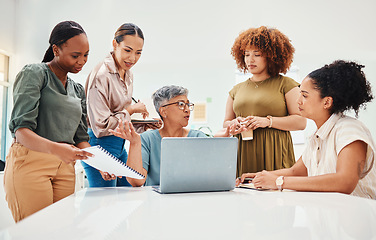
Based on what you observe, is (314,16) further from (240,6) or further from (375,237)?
(375,237)

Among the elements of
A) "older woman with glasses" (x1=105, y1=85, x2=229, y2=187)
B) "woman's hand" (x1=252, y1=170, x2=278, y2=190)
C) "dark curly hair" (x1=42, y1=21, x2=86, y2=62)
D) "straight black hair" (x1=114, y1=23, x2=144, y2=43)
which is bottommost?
"woman's hand" (x1=252, y1=170, x2=278, y2=190)

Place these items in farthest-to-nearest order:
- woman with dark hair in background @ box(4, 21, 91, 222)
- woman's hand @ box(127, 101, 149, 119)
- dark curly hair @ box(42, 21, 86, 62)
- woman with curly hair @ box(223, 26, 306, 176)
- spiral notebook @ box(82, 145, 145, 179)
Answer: woman with curly hair @ box(223, 26, 306, 176) < woman's hand @ box(127, 101, 149, 119) < dark curly hair @ box(42, 21, 86, 62) < woman with dark hair in background @ box(4, 21, 91, 222) < spiral notebook @ box(82, 145, 145, 179)

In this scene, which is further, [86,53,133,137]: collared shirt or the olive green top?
the olive green top

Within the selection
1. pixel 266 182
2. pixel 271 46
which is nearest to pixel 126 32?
pixel 271 46

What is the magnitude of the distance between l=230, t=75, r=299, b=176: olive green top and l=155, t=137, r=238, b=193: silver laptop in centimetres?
88

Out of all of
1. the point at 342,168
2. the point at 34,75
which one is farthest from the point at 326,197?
the point at 34,75

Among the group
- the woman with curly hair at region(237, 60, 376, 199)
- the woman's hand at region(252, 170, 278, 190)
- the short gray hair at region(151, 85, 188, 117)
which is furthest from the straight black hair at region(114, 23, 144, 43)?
the woman's hand at region(252, 170, 278, 190)

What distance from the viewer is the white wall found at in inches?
169

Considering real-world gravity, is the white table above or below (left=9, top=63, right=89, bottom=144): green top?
below

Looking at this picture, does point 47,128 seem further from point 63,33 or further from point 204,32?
point 204,32

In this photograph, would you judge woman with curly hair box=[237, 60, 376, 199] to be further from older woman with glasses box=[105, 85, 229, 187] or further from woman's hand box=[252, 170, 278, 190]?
older woman with glasses box=[105, 85, 229, 187]

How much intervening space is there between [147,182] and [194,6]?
3.25 m

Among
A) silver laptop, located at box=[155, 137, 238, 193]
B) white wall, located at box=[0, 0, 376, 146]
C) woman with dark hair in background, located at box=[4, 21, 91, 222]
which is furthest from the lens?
white wall, located at box=[0, 0, 376, 146]

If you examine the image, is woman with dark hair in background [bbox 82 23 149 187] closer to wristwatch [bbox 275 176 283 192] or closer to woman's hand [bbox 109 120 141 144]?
woman's hand [bbox 109 120 141 144]
